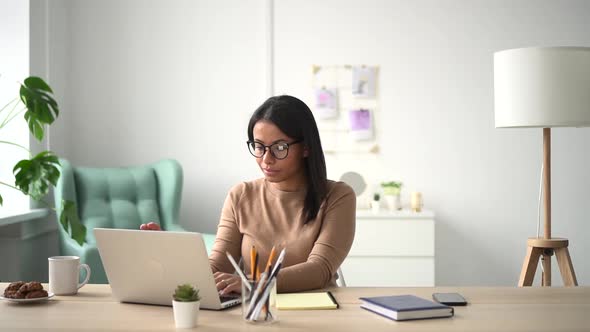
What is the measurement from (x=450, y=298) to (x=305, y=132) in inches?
29.9

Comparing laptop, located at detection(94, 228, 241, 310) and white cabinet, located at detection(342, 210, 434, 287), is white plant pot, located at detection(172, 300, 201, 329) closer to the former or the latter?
laptop, located at detection(94, 228, 241, 310)

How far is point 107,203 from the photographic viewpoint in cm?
405

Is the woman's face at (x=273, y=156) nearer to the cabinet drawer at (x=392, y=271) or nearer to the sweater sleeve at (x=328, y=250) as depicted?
the sweater sleeve at (x=328, y=250)

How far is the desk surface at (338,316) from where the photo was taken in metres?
1.49

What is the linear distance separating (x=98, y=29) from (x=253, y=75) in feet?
3.64

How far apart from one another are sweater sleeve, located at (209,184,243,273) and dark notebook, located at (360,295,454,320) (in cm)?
67

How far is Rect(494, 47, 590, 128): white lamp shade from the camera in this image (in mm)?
3045

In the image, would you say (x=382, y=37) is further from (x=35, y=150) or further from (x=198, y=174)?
(x=35, y=150)

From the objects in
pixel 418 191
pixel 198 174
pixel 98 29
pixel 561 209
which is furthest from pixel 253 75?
pixel 561 209

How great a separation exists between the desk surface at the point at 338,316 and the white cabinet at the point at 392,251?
2207mm

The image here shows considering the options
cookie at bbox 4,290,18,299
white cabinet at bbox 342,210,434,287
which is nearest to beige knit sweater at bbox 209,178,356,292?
cookie at bbox 4,290,18,299

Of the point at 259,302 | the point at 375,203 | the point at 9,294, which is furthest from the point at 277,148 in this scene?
the point at 375,203

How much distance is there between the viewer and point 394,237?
410cm

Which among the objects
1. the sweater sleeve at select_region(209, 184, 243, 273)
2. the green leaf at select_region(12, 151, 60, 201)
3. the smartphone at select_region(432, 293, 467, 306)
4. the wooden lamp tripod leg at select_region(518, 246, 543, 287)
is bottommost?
the wooden lamp tripod leg at select_region(518, 246, 543, 287)
